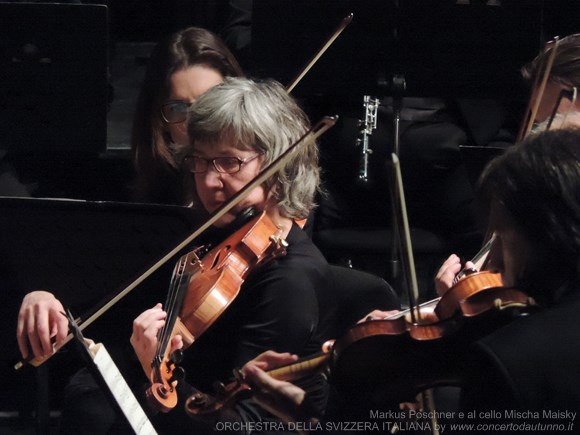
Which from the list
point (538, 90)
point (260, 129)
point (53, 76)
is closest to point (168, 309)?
point (260, 129)

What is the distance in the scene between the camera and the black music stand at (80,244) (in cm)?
157

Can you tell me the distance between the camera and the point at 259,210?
1.76m

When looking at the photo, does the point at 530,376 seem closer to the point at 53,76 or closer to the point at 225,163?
the point at 225,163

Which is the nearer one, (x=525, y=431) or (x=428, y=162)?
(x=525, y=431)

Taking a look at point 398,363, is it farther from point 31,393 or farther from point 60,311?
point 31,393

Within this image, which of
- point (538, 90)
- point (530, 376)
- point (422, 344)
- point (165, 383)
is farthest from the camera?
point (538, 90)

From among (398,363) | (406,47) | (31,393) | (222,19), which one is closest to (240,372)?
(398,363)

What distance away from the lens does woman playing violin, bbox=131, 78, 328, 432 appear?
160cm

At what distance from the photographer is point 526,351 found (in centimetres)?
111

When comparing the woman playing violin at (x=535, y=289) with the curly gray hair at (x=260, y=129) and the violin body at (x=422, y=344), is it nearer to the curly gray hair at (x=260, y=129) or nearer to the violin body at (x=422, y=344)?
the violin body at (x=422, y=344)

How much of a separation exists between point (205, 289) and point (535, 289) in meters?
0.60

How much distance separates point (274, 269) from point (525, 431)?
0.62 metres

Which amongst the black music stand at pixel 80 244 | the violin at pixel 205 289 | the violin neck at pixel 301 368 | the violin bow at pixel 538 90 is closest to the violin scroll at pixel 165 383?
the violin at pixel 205 289

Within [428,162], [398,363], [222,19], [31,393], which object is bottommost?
[31,393]
